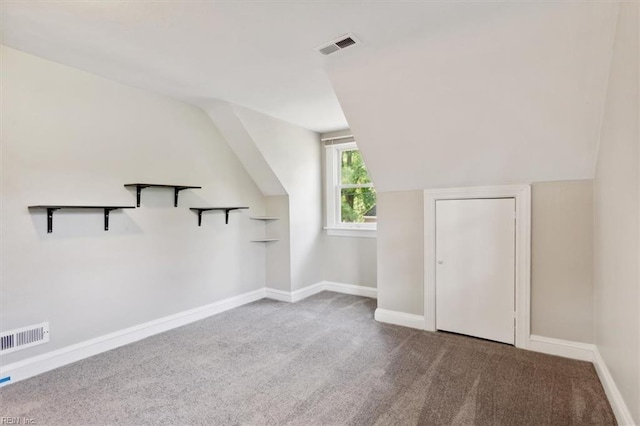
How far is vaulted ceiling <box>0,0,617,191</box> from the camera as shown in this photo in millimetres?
1867

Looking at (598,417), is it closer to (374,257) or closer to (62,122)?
(374,257)

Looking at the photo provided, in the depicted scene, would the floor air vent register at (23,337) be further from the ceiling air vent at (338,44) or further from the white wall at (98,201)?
the ceiling air vent at (338,44)

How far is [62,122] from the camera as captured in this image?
2592 millimetres

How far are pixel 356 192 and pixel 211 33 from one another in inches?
121

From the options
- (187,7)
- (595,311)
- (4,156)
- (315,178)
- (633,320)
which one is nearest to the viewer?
(633,320)

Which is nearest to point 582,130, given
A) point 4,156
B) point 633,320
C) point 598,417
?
point 633,320

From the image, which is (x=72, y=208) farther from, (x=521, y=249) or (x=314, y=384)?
(x=521, y=249)

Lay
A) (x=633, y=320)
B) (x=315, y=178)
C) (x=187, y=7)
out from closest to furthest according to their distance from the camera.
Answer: (x=633, y=320)
(x=187, y=7)
(x=315, y=178)

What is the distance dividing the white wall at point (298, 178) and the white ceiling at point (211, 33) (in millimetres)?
1033

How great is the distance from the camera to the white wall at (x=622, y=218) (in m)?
1.59

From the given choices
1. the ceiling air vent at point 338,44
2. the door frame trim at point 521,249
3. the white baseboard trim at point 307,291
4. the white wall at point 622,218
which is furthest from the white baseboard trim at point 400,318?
the ceiling air vent at point 338,44

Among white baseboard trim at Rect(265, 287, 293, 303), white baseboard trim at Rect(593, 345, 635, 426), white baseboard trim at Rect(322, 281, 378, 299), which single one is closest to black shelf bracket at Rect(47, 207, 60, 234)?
white baseboard trim at Rect(265, 287, 293, 303)

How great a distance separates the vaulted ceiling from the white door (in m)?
0.31

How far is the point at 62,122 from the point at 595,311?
Answer: 15.3 feet
